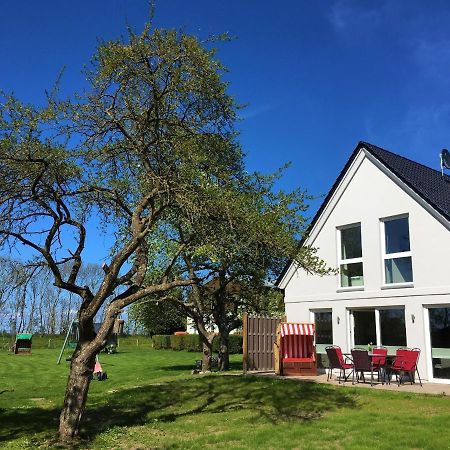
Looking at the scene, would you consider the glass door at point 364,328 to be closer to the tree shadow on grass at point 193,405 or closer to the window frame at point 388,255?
the window frame at point 388,255

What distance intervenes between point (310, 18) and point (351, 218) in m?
7.05

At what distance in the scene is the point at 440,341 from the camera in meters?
14.6

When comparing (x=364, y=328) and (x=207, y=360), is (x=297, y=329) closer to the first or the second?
(x=364, y=328)

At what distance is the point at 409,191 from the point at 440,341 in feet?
15.6

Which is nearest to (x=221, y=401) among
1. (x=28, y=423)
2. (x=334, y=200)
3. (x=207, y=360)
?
(x=28, y=423)

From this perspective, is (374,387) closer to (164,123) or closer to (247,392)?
(247,392)

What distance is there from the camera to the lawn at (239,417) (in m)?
8.63

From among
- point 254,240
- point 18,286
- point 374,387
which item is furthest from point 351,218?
point 18,286

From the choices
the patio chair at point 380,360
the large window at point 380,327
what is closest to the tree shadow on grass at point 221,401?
the patio chair at point 380,360

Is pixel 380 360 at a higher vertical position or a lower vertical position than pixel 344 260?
lower

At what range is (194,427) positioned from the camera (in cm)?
994

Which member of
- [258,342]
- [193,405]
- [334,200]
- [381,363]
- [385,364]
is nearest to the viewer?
[193,405]

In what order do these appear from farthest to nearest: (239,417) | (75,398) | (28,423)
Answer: (239,417)
(28,423)
(75,398)

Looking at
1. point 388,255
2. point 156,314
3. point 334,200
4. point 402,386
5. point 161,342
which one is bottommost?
point 402,386
